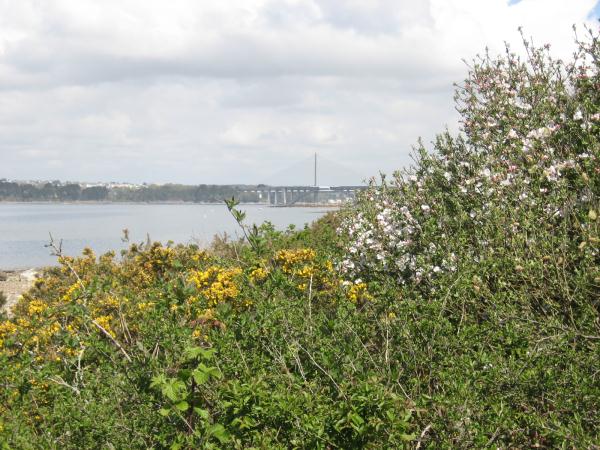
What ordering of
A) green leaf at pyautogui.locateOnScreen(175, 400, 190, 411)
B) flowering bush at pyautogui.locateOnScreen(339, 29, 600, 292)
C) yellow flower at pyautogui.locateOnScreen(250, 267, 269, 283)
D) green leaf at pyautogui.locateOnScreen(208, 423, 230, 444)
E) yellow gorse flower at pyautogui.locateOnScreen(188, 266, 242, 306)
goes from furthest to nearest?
yellow gorse flower at pyautogui.locateOnScreen(188, 266, 242, 306) → yellow flower at pyautogui.locateOnScreen(250, 267, 269, 283) → flowering bush at pyautogui.locateOnScreen(339, 29, 600, 292) → green leaf at pyautogui.locateOnScreen(175, 400, 190, 411) → green leaf at pyautogui.locateOnScreen(208, 423, 230, 444)

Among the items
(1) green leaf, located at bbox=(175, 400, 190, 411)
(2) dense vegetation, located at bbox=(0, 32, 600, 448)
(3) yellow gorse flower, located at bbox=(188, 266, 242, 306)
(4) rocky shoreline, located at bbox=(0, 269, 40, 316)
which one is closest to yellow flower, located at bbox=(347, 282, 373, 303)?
(2) dense vegetation, located at bbox=(0, 32, 600, 448)

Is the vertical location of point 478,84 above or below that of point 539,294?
above

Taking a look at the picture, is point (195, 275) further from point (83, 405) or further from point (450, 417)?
point (450, 417)

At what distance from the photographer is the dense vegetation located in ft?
11.3

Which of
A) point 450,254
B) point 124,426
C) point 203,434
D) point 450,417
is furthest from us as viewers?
point 450,254

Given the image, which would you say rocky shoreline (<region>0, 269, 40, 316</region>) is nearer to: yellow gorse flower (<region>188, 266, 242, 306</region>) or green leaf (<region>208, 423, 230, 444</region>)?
yellow gorse flower (<region>188, 266, 242, 306</region>)

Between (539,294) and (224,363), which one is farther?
(539,294)

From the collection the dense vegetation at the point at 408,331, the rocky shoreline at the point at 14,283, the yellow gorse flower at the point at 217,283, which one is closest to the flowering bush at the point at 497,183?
the dense vegetation at the point at 408,331

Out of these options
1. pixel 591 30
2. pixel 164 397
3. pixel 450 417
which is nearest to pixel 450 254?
pixel 450 417

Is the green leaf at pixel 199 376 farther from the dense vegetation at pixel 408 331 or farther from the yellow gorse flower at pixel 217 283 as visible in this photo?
the yellow gorse flower at pixel 217 283

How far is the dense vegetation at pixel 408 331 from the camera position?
3.45 meters

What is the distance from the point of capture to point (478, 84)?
732 cm

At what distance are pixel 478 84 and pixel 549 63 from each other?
0.70 metres

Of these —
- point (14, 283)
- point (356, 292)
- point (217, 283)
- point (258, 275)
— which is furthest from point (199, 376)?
point (14, 283)
